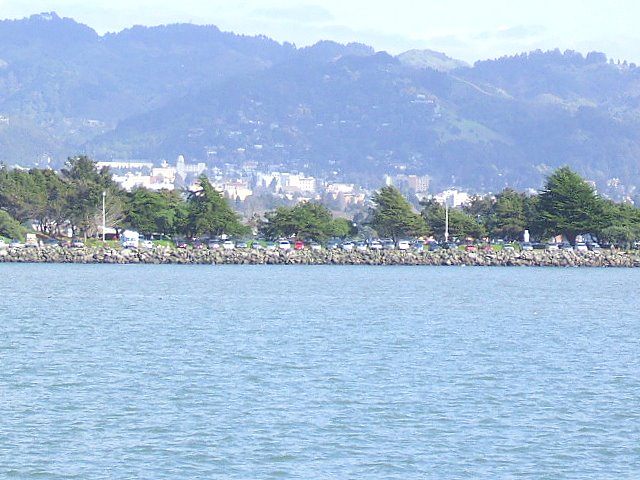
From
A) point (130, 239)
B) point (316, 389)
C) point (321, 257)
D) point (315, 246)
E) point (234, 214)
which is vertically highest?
point (234, 214)

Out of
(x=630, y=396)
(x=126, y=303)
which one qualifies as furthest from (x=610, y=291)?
(x=630, y=396)

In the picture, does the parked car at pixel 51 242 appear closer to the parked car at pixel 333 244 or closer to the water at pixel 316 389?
the parked car at pixel 333 244

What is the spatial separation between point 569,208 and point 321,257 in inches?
639

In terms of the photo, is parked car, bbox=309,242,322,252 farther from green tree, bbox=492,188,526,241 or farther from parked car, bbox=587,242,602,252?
parked car, bbox=587,242,602,252

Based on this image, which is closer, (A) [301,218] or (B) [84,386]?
(B) [84,386]

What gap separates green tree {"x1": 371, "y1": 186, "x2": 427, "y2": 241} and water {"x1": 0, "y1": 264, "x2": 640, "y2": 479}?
47843 millimetres

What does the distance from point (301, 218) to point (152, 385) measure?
72.3 metres

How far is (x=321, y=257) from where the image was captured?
3401 inches

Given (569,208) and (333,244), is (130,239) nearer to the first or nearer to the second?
(333,244)

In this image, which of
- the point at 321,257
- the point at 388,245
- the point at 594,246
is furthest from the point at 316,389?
the point at 388,245

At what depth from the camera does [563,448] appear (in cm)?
1916

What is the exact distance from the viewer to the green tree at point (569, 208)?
8812 centimetres

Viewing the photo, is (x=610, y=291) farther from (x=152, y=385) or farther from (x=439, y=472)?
(x=439, y=472)

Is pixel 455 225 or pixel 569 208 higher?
pixel 569 208
